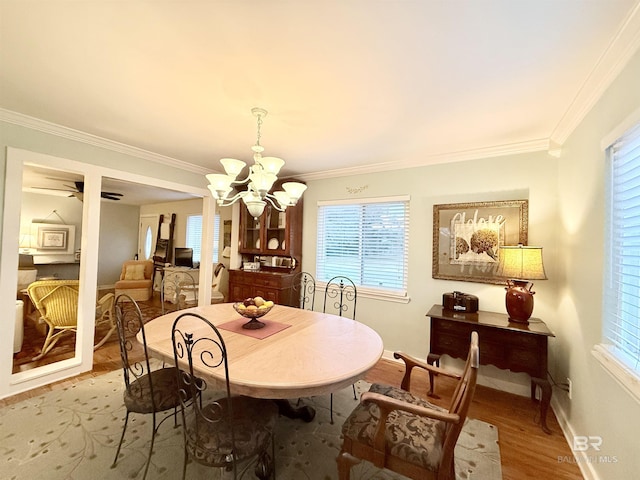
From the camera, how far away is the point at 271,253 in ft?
12.9

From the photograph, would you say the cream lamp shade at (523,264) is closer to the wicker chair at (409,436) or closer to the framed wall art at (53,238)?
the wicker chair at (409,436)

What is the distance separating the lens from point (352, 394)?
2434mm

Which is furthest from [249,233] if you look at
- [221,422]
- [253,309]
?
[221,422]

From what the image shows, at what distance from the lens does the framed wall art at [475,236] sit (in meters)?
2.55

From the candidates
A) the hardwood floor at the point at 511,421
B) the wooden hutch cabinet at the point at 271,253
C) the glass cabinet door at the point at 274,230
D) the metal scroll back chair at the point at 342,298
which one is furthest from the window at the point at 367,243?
the hardwood floor at the point at 511,421

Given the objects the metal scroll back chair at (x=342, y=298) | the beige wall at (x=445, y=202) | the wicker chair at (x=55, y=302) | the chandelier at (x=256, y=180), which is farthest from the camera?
the metal scroll back chair at (x=342, y=298)

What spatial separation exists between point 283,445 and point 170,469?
0.69m

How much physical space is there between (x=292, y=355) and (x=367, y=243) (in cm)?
223

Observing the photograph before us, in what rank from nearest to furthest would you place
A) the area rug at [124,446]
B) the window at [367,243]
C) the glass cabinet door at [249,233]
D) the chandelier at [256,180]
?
Answer: the area rug at [124,446], the chandelier at [256,180], the window at [367,243], the glass cabinet door at [249,233]

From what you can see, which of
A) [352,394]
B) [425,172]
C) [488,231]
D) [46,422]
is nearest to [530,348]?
[488,231]

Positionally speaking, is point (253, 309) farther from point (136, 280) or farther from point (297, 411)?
point (136, 280)

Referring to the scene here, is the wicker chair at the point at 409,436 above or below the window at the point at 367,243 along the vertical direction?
below

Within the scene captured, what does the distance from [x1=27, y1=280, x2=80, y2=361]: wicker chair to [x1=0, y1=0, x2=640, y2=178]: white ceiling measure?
171cm

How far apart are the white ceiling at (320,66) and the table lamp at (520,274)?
1.07 m
